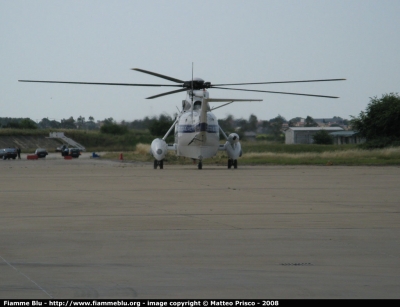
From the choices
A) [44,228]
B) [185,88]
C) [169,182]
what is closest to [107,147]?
[185,88]

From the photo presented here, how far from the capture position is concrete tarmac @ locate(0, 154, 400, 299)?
7.61 m

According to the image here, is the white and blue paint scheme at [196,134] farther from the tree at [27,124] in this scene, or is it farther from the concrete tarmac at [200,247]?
the tree at [27,124]

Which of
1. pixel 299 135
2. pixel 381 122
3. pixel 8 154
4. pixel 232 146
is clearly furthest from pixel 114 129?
pixel 232 146

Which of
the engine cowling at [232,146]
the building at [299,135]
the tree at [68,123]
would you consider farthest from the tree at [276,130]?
the engine cowling at [232,146]

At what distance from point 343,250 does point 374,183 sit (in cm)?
1573

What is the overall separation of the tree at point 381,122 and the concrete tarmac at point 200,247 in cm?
4560

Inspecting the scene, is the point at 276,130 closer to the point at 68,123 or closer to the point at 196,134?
the point at 68,123

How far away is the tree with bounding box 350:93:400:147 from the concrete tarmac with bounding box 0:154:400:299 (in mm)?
45602

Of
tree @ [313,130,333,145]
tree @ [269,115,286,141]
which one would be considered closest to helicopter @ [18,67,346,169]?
tree @ [313,130,333,145]

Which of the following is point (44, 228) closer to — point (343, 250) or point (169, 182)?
point (343, 250)

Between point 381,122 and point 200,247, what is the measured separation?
5609cm

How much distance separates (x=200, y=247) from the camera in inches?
409

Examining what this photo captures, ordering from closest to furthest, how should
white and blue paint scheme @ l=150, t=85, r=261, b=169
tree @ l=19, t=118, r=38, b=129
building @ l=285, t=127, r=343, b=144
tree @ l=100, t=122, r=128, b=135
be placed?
white and blue paint scheme @ l=150, t=85, r=261, b=169
tree @ l=100, t=122, r=128, b=135
building @ l=285, t=127, r=343, b=144
tree @ l=19, t=118, r=38, b=129

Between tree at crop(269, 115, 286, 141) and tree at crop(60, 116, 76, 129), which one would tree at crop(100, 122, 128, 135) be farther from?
tree at crop(60, 116, 76, 129)
